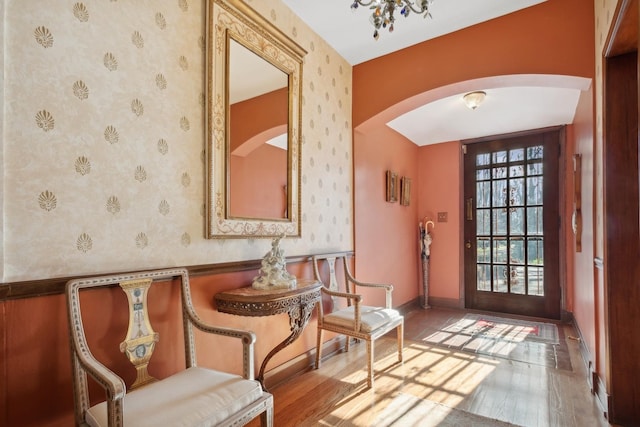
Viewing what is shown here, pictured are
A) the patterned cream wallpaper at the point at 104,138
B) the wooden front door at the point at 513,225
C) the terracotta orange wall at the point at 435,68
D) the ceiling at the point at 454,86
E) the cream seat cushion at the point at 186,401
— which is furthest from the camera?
the wooden front door at the point at 513,225

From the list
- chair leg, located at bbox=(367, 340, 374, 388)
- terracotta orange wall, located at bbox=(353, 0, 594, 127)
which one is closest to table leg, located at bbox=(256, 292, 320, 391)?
chair leg, located at bbox=(367, 340, 374, 388)

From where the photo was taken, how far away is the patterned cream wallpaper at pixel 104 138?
1.26 meters

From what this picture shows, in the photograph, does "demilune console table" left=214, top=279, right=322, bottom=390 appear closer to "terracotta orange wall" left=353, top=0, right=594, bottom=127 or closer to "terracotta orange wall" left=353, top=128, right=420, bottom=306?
"terracotta orange wall" left=353, top=128, right=420, bottom=306

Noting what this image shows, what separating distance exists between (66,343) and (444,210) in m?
4.76

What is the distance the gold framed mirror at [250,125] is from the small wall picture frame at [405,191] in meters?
2.27

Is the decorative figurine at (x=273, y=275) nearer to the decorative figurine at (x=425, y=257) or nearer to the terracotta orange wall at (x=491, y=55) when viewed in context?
the terracotta orange wall at (x=491, y=55)

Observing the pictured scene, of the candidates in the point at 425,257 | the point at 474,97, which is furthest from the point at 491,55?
the point at 425,257

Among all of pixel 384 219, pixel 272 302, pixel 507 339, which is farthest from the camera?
pixel 384 219

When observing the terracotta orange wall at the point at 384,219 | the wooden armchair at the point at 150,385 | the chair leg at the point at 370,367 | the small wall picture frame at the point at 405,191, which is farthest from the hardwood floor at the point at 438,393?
the small wall picture frame at the point at 405,191

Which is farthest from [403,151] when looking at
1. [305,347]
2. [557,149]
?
[305,347]

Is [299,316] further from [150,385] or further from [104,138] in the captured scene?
[104,138]

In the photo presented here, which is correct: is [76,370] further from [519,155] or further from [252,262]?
[519,155]

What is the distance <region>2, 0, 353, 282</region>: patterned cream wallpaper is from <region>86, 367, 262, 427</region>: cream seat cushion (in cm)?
57

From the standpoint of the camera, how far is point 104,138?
1.51 metres
